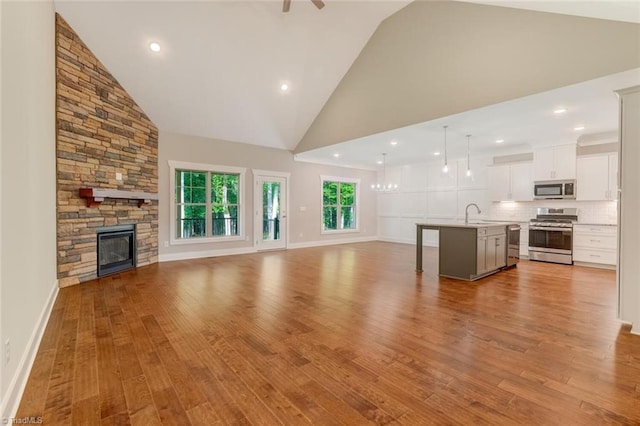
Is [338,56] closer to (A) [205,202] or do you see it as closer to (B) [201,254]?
(A) [205,202]

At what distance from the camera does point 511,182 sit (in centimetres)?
715

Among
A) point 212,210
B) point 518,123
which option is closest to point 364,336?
point 518,123

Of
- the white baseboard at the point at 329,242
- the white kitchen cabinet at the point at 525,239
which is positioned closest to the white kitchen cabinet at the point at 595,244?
the white kitchen cabinet at the point at 525,239

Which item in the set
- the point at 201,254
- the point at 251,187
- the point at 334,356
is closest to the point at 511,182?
the point at 251,187

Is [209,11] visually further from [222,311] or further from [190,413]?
[190,413]

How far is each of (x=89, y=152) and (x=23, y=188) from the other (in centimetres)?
297

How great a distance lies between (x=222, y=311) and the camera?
10.6ft

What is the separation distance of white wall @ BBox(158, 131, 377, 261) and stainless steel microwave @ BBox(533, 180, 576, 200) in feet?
16.6

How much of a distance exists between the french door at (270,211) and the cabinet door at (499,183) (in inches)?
213

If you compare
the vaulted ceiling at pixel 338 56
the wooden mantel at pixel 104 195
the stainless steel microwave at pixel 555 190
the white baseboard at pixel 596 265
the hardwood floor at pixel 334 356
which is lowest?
the hardwood floor at pixel 334 356

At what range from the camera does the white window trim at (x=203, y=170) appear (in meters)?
6.38

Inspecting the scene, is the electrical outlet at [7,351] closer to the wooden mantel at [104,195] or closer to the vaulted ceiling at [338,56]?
the wooden mantel at [104,195]

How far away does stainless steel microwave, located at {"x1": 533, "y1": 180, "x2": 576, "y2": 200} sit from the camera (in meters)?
6.19

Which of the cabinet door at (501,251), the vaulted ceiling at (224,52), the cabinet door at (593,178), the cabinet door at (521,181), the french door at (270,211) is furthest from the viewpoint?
the french door at (270,211)
